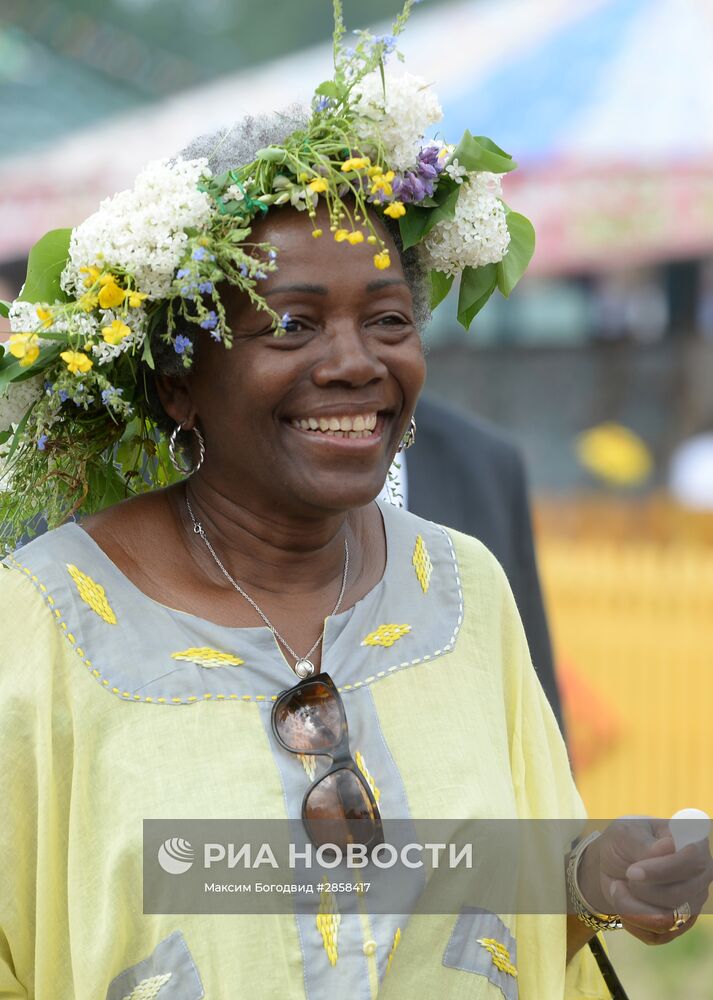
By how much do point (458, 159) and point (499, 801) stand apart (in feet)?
3.75

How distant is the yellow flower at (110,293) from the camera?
7.72ft

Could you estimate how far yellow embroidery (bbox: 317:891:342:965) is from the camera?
7.59ft

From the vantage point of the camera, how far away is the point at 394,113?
7.98 ft

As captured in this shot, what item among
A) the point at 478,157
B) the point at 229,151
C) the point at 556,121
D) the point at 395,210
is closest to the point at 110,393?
the point at 229,151

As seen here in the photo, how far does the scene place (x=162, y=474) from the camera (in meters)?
2.85

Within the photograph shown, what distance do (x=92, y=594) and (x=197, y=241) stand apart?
2.01ft

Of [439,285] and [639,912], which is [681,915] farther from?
[439,285]

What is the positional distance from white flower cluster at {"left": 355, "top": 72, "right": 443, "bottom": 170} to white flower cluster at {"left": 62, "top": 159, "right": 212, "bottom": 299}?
29cm

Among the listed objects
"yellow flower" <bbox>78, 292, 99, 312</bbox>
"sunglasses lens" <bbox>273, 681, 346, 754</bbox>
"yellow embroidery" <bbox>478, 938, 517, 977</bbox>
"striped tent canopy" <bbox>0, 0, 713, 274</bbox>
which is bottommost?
"yellow embroidery" <bbox>478, 938, 517, 977</bbox>

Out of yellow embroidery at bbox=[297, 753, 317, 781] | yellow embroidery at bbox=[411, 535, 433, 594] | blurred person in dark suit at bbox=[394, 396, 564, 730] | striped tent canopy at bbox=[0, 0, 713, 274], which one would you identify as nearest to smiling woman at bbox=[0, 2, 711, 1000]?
yellow embroidery at bbox=[297, 753, 317, 781]

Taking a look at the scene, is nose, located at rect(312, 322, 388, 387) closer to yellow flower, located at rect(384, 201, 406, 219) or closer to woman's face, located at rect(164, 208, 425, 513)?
woman's face, located at rect(164, 208, 425, 513)

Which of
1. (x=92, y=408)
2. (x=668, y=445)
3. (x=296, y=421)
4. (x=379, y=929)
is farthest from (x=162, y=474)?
(x=668, y=445)

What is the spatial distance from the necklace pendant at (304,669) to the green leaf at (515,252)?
32.0 inches

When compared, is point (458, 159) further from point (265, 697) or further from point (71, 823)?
point (71, 823)
